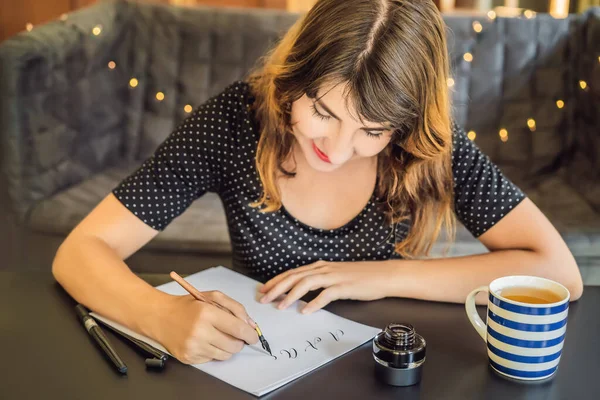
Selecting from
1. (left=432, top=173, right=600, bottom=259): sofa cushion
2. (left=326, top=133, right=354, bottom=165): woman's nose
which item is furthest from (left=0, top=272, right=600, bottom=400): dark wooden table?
(left=432, top=173, right=600, bottom=259): sofa cushion

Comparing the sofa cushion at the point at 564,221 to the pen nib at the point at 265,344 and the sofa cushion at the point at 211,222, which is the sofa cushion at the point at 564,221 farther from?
the pen nib at the point at 265,344

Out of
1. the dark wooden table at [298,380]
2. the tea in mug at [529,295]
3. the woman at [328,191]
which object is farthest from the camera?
the woman at [328,191]

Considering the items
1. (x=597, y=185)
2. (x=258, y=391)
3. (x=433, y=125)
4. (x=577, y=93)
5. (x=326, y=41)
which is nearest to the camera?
(x=258, y=391)

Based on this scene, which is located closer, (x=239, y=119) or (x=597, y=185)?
(x=239, y=119)

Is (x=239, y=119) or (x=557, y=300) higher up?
(x=239, y=119)

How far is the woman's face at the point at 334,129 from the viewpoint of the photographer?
1.04 m

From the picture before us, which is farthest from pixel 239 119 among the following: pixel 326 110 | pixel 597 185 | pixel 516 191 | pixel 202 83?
pixel 597 185

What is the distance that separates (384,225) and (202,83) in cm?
128

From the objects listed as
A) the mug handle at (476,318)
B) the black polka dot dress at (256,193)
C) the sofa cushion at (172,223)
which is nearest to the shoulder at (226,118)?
the black polka dot dress at (256,193)

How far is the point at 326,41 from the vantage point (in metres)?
1.04

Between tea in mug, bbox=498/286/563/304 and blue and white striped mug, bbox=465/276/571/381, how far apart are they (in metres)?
0.04

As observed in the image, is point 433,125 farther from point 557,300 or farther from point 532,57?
point 532,57

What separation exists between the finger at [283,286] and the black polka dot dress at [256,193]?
7.2 inches

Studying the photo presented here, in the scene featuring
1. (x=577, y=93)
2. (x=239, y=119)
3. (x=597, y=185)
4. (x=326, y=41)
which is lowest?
(x=597, y=185)
